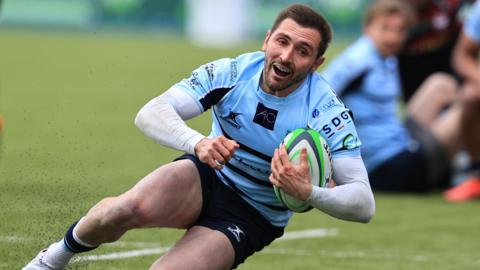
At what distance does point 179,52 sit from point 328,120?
19.6 m

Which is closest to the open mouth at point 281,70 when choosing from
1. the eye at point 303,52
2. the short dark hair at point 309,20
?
the eye at point 303,52

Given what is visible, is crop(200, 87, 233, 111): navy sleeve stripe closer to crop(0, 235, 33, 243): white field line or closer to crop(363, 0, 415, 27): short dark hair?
crop(0, 235, 33, 243): white field line

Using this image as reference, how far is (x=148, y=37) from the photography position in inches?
1232

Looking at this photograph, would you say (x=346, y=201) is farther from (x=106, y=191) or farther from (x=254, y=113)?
(x=106, y=191)

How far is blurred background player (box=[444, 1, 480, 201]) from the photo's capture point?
32.1 feet

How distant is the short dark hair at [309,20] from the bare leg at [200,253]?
100 centimetres

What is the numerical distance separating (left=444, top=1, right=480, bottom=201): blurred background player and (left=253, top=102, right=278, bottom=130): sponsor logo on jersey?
458 centimetres

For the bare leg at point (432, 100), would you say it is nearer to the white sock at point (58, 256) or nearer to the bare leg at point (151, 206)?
the bare leg at point (151, 206)

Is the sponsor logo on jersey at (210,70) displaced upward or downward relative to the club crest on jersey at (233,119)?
upward

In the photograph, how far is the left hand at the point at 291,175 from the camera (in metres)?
5.03

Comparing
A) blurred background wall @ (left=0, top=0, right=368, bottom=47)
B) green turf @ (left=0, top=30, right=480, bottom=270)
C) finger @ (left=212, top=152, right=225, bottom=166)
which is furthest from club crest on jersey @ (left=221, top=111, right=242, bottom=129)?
blurred background wall @ (left=0, top=0, right=368, bottom=47)

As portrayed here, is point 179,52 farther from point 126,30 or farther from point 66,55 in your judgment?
point 126,30

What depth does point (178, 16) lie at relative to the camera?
34062 millimetres

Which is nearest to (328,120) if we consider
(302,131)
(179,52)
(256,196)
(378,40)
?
(302,131)
